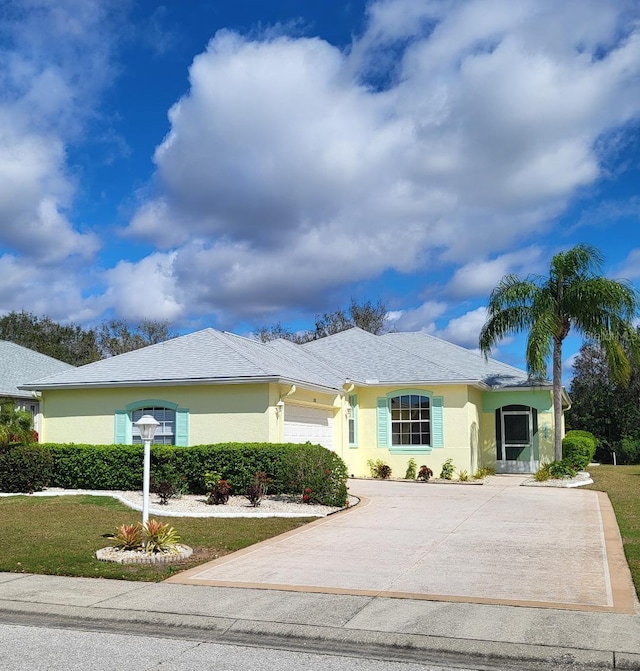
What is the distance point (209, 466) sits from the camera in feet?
54.4

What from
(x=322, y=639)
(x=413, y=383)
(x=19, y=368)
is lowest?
(x=322, y=639)

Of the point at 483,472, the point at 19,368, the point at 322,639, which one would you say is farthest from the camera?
the point at 19,368

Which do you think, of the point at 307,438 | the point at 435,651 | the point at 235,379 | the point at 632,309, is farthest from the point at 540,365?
the point at 435,651

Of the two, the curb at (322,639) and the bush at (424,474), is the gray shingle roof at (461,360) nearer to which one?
the bush at (424,474)

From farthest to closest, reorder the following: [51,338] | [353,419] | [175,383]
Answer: [51,338] < [353,419] < [175,383]

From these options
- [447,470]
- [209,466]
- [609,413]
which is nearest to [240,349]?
[209,466]

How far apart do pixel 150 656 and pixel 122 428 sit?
47.3ft

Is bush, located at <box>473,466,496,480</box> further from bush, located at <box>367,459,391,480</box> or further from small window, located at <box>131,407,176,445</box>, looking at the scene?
small window, located at <box>131,407,176,445</box>

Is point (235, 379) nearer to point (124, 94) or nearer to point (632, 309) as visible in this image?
point (124, 94)

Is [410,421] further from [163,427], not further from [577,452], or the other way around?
[163,427]

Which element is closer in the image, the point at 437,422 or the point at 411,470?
the point at 411,470

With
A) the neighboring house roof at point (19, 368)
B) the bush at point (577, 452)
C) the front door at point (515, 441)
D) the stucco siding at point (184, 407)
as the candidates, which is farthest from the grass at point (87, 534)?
the neighboring house roof at point (19, 368)

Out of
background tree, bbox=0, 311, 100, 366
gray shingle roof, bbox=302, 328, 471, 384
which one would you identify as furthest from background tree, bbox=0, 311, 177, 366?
gray shingle roof, bbox=302, 328, 471, 384

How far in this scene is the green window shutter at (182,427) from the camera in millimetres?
19109
